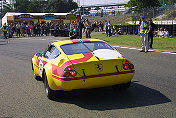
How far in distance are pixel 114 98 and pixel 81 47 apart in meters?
1.41

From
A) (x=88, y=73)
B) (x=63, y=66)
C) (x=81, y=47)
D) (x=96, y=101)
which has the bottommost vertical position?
(x=96, y=101)

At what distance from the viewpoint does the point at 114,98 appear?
5.71 meters

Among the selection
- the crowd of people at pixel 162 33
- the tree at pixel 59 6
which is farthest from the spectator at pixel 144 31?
the tree at pixel 59 6

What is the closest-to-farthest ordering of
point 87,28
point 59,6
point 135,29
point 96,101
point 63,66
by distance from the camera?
point 63,66
point 96,101
point 87,28
point 135,29
point 59,6

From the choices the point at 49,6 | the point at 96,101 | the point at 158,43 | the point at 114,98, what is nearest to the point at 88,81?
the point at 96,101

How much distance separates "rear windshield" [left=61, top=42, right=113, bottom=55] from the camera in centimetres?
598

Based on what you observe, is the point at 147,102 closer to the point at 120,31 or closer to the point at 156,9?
the point at 120,31

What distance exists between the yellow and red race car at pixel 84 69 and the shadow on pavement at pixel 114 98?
1.10 ft

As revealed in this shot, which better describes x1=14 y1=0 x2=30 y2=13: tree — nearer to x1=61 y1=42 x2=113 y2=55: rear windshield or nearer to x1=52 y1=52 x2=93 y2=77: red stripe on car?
x1=61 y1=42 x2=113 y2=55: rear windshield

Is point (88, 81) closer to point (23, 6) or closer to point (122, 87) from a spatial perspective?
point (122, 87)

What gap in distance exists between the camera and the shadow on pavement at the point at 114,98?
17.1ft

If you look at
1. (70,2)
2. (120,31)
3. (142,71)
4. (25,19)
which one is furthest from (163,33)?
(70,2)

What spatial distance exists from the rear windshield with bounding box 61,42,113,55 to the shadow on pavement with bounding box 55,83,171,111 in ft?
3.36

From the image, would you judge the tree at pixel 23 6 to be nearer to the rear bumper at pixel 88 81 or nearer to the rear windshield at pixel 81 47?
the rear windshield at pixel 81 47
